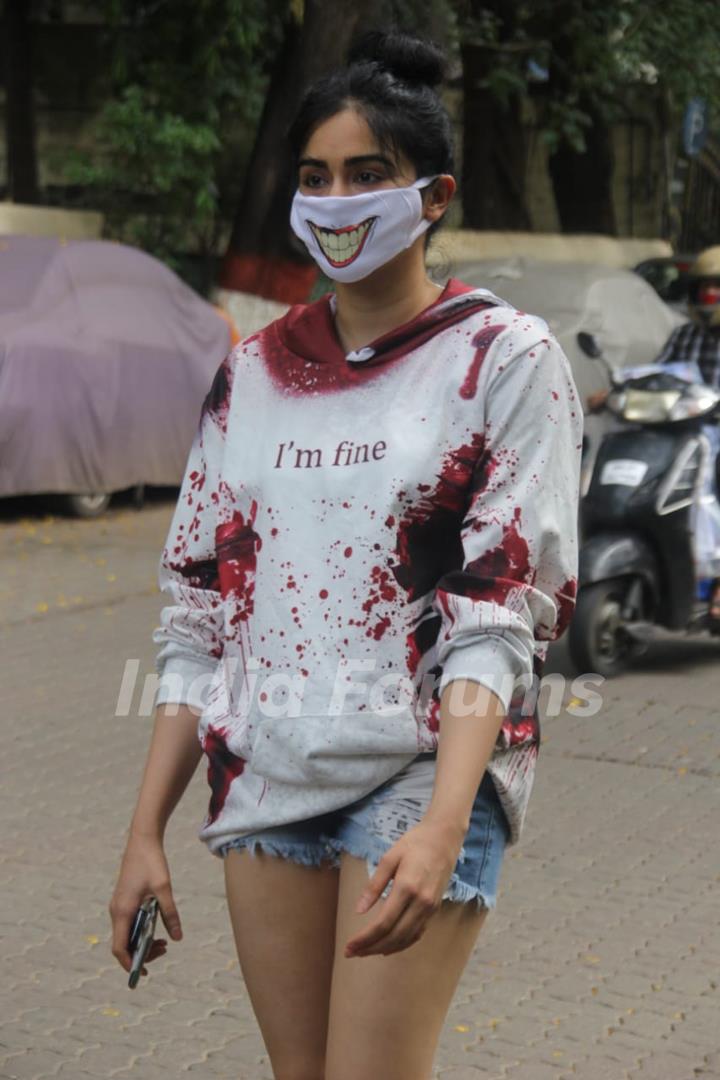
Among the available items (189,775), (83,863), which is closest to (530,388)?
(189,775)

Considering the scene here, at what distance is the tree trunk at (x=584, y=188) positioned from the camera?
24.4 metres

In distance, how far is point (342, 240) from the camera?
8.26 ft

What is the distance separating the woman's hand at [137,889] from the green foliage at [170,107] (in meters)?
14.3

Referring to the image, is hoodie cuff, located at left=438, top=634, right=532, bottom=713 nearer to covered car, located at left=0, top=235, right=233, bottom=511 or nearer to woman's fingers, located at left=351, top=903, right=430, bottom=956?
woman's fingers, located at left=351, top=903, right=430, bottom=956

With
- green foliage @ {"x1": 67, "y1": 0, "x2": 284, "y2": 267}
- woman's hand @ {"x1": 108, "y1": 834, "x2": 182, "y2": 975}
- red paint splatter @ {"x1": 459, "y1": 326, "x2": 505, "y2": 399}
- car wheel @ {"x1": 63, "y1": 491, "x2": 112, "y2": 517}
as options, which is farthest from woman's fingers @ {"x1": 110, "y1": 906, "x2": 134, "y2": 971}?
green foliage @ {"x1": 67, "y1": 0, "x2": 284, "y2": 267}

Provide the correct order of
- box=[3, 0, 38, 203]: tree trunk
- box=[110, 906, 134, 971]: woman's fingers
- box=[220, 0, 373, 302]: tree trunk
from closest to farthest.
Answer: box=[110, 906, 134, 971]: woman's fingers → box=[220, 0, 373, 302]: tree trunk → box=[3, 0, 38, 203]: tree trunk

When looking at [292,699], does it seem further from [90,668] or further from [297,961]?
[90,668]

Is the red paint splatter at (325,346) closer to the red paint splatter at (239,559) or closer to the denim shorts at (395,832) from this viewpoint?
the red paint splatter at (239,559)

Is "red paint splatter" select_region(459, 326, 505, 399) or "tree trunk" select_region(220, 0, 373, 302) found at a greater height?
"red paint splatter" select_region(459, 326, 505, 399)

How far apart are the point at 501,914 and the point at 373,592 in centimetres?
289

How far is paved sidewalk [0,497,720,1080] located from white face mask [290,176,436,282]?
2.11 metres

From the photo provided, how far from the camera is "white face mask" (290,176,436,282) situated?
248 cm

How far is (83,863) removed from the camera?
215 inches

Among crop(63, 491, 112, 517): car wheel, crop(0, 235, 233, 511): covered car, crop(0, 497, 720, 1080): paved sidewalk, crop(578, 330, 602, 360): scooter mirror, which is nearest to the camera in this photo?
crop(0, 497, 720, 1080): paved sidewalk
